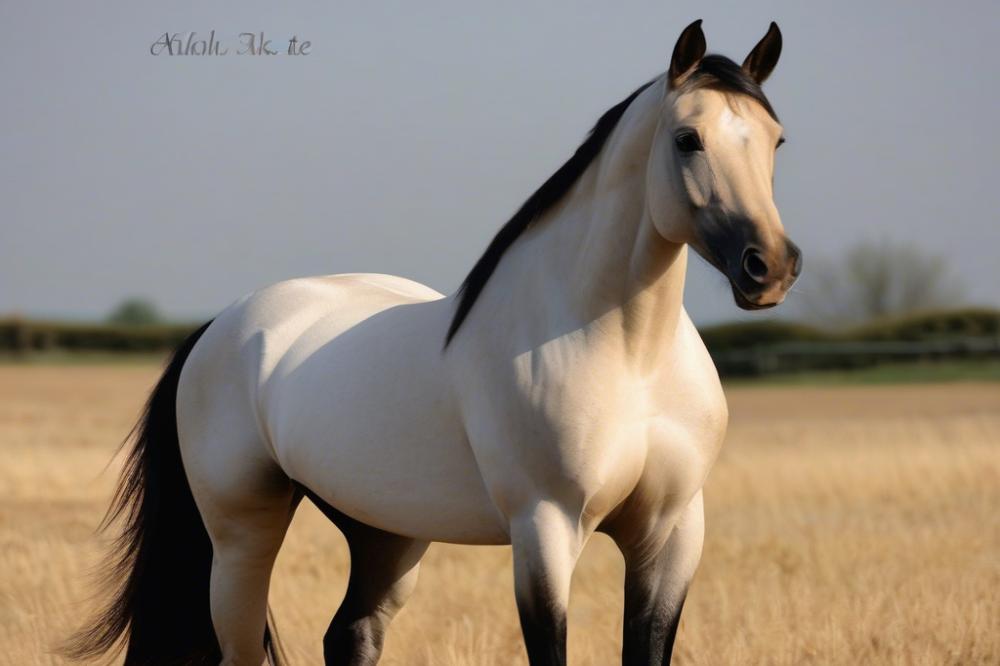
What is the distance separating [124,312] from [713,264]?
6954 centimetres

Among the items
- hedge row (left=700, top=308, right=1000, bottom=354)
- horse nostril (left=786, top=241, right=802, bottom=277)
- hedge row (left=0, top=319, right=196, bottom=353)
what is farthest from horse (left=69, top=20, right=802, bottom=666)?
hedge row (left=0, top=319, right=196, bottom=353)

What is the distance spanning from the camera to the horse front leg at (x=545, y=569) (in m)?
3.79

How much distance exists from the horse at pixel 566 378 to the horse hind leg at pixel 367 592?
2 centimetres

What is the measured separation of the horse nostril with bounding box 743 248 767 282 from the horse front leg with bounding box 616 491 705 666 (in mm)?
1011

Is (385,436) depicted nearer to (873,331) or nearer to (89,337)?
(873,331)

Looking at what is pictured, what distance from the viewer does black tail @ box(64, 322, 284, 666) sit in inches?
219

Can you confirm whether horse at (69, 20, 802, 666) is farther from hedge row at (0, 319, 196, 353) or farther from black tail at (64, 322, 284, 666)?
hedge row at (0, 319, 196, 353)

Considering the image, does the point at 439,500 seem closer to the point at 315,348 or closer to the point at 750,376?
the point at 315,348

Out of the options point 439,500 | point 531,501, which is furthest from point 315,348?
point 531,501

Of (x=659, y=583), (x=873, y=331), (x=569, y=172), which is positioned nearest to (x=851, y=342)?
(x=873, y=331)

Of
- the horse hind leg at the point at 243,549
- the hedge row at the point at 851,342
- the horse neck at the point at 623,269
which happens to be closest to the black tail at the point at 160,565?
the horse hind leg at the point at 243,549

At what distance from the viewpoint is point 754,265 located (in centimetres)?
340

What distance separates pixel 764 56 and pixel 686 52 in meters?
0.31

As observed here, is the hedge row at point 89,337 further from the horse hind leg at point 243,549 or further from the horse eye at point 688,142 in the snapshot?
the horse eye at point 688,142
